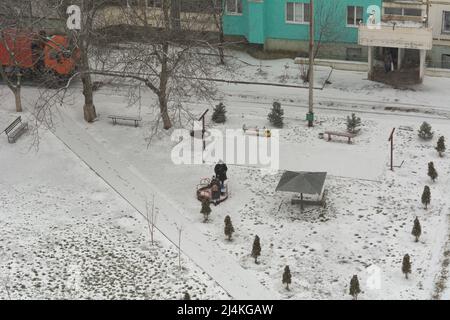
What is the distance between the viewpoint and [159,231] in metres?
38.2

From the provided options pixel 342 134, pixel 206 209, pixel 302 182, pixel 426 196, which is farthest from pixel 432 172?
pixel 206 209

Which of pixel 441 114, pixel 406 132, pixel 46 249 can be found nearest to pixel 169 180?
pixel 46 249

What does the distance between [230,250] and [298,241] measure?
114 inches

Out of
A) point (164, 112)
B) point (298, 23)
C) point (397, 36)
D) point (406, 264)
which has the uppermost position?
point (298, 23)

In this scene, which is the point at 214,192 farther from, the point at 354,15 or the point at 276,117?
the point at 354,15

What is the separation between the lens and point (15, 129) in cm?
4762

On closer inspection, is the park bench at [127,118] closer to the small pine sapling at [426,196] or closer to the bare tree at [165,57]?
the bare tree at [165,57]

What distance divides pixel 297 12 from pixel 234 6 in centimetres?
422

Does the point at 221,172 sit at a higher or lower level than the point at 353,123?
lower

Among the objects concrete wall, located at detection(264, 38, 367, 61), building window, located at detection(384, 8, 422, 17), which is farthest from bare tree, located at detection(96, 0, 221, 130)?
building window, located at detection(384, 8, 422, 17)

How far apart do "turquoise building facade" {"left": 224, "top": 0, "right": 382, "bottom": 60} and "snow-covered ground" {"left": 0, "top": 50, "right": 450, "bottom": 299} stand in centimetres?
512

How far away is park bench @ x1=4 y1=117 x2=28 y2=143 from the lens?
153 ft

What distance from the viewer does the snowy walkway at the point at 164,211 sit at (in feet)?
113

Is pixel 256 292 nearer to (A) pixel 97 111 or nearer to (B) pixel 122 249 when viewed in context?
(B) pixel 122 249
